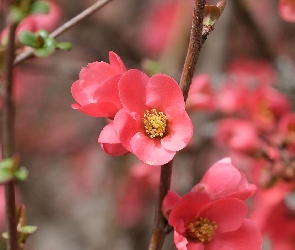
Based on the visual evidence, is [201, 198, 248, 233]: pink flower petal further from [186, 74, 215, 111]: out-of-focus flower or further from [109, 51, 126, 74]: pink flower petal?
[186, 74, 215, 111]: out-of-focus flower

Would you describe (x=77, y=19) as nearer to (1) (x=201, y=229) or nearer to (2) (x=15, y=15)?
(2) (x=15, y=15)

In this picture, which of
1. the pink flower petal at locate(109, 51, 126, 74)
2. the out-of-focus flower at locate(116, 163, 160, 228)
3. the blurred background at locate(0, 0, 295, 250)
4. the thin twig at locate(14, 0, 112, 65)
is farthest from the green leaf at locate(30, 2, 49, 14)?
the out-of-focus flower at locate(116, 163, 160, 228)

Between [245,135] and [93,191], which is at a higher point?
[245,135]

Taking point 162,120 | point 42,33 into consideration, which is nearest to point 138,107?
point 162,120

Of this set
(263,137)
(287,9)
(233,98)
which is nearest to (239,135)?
(263,137)

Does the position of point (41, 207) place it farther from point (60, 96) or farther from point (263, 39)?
point (263, 39)
